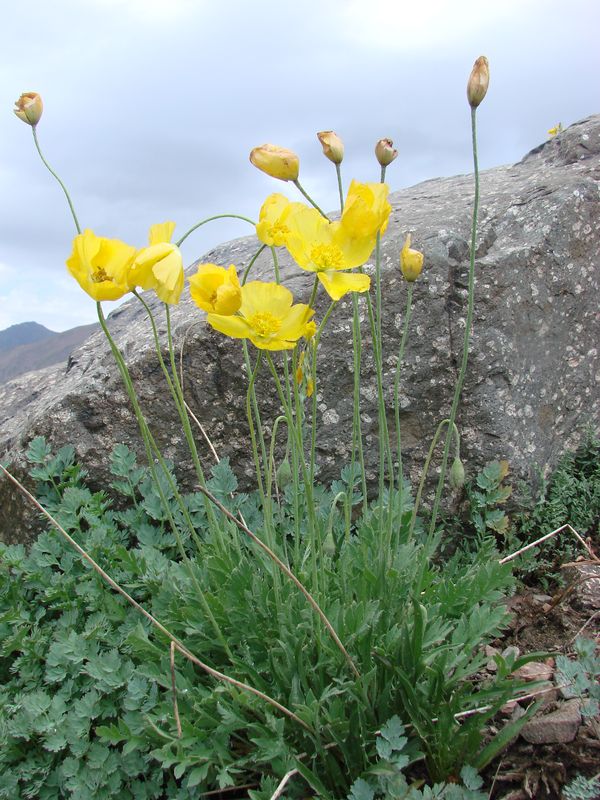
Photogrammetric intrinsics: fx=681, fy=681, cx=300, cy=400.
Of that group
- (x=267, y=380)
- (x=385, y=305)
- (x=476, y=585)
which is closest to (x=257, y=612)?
(x=476, y=585)

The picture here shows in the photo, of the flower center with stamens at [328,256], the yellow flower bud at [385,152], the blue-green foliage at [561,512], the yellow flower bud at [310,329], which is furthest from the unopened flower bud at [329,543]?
the blue-green foliage at [561,512]

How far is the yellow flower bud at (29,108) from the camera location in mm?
1937

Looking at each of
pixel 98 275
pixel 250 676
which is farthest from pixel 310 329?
pixel 250 676

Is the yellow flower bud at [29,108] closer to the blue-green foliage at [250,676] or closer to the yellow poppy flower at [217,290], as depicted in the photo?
the yellow poppy flower at [217,290]

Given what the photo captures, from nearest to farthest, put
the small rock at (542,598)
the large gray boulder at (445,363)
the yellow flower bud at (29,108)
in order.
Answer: the yellow flower bud at (29,108)
the small rock at (542,598)
the large gray boulder at (445,363)

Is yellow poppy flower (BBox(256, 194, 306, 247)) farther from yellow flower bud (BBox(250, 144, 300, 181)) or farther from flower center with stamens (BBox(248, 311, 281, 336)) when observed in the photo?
flower center with stamens (BBox(248, 311, 281, 336))

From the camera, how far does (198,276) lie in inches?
65.8

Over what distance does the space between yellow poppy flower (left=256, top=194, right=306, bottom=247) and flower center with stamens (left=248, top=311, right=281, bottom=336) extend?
8.8 inches

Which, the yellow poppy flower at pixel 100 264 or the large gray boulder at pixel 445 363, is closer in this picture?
the yellow poppy flower at pixel 100 264

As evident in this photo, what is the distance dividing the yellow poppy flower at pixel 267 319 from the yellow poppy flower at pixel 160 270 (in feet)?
0.42

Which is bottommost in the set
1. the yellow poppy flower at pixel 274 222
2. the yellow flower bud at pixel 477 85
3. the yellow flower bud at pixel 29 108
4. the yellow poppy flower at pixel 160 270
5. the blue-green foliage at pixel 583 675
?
the blue-green foliage at pixel 583 675

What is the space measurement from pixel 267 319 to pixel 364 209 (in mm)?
353

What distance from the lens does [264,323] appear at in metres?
1.69

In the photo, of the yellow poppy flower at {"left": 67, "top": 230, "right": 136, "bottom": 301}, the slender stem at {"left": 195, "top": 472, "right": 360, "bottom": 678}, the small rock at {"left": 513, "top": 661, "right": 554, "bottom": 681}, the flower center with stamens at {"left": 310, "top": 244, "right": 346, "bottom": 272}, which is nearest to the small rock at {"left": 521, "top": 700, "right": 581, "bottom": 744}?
the small rock at {"left": 513, "top": 661, "right": 554, "bottom": 681}
